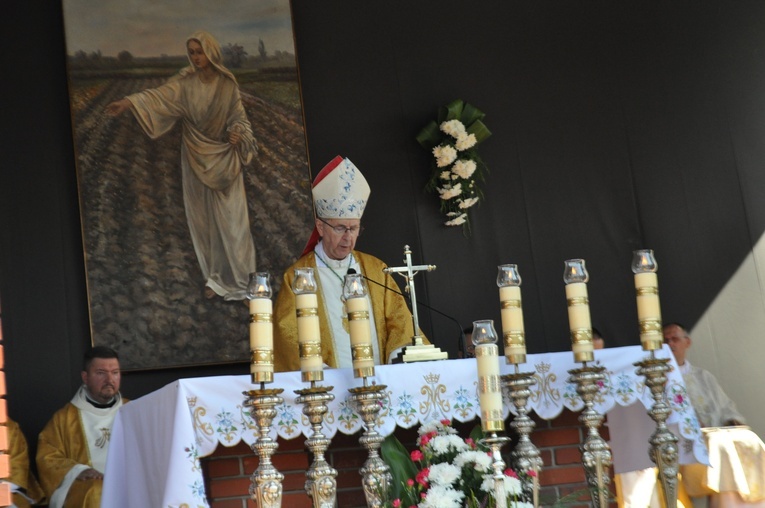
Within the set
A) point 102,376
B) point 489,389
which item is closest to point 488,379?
point 489,389

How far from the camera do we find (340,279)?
16.4 feet

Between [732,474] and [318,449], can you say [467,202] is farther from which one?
[318,449]

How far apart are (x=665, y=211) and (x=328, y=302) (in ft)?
11.9

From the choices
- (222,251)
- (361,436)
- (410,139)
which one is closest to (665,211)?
(410,139)

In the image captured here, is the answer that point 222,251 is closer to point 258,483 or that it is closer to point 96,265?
point 96,265

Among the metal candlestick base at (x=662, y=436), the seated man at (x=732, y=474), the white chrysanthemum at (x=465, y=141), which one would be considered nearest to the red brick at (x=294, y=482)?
the metal candlestick base at (x=662, y=436)

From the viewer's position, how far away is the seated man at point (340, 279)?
185 inches

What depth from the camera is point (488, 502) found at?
10.3 ft

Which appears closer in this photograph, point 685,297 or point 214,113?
point 214,113

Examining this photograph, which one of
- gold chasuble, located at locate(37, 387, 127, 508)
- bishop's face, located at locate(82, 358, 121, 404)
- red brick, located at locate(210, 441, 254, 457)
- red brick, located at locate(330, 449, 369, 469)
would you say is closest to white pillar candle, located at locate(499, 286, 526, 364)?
red brick, located at locate(330, 449, 369, 469)

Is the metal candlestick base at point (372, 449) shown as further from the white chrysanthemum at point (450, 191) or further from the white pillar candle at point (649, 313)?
the white chrysanthemum at point (450, 191)

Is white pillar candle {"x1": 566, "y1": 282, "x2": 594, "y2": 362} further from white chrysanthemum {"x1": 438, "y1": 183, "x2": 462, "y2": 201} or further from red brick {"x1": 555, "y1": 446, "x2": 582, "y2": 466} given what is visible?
white chrysanthemum {"x1": 438, "y1": 183, "x2": 462, "y2": 201}

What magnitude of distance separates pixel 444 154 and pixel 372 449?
13.2ft

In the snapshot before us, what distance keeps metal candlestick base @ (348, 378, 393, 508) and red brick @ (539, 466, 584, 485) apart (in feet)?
2.43
